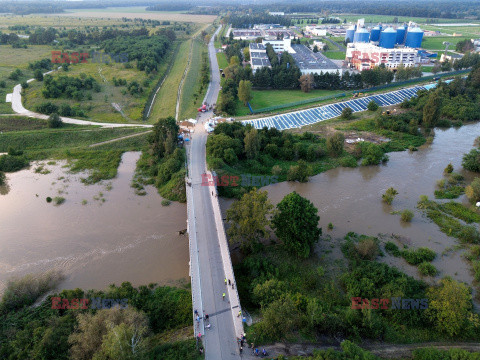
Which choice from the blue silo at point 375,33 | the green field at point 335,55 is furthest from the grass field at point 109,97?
the blue silo at point 375,33

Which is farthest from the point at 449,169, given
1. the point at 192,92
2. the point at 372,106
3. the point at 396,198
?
the point at 192,92

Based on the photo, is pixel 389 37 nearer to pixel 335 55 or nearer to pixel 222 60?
pixel 335 55

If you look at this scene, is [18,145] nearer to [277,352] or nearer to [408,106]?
[277,352]

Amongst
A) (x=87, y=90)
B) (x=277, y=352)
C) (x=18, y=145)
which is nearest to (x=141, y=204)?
(x=277, y=352)

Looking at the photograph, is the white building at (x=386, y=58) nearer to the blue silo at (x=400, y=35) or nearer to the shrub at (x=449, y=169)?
the blue silo at (x=400, y=35)

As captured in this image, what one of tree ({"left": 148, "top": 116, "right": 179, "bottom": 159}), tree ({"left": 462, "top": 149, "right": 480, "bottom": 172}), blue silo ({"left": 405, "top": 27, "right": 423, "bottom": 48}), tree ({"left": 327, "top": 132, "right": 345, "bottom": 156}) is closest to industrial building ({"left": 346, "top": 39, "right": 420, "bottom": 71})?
blue silo ({"left": 405, "top": 27, "right": 423, "bottom": 48})
